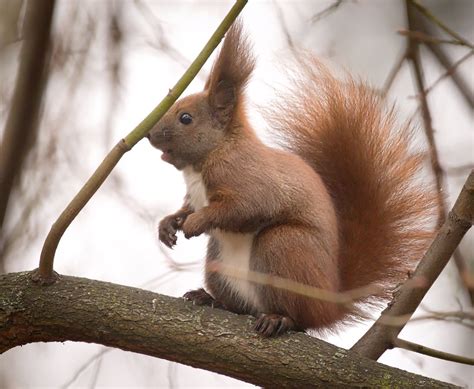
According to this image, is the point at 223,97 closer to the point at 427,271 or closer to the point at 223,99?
the point at 223,99

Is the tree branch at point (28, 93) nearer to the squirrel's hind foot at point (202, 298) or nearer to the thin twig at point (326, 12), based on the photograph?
the squirrel's hind foot at point (202, 298)

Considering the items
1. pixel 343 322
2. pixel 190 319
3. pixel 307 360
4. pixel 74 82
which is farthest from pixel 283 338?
pixel 74 82

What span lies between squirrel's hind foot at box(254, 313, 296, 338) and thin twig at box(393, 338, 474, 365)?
1.43 ft

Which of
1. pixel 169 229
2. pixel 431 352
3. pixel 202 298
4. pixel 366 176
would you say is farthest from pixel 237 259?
pixel 431 352

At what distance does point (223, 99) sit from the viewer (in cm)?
365

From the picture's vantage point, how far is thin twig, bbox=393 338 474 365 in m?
2.47

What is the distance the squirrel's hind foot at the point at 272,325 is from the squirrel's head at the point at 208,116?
92 cm

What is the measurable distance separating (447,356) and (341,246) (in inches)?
42.7

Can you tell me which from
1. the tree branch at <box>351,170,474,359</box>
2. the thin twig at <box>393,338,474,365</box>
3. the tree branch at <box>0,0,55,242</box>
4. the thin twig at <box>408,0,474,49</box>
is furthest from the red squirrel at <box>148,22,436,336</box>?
the tree branch at <box>0,0,55,242</box>

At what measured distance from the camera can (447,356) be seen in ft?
8.26

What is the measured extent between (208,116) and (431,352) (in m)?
1.63

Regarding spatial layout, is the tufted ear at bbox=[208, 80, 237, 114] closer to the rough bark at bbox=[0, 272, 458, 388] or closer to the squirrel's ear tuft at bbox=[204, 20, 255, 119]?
the squirrel's ear tuft at bbox=[204, 20, 255, 119]

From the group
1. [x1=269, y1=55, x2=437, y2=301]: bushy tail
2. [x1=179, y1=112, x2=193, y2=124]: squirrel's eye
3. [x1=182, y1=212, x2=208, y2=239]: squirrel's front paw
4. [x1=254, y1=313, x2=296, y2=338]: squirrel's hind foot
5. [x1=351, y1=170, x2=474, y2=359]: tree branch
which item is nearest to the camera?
[x1=351, y1=170, x2=474, y2=359]: tree branch

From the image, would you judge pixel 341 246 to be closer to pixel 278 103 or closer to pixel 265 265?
pixel 265 265
